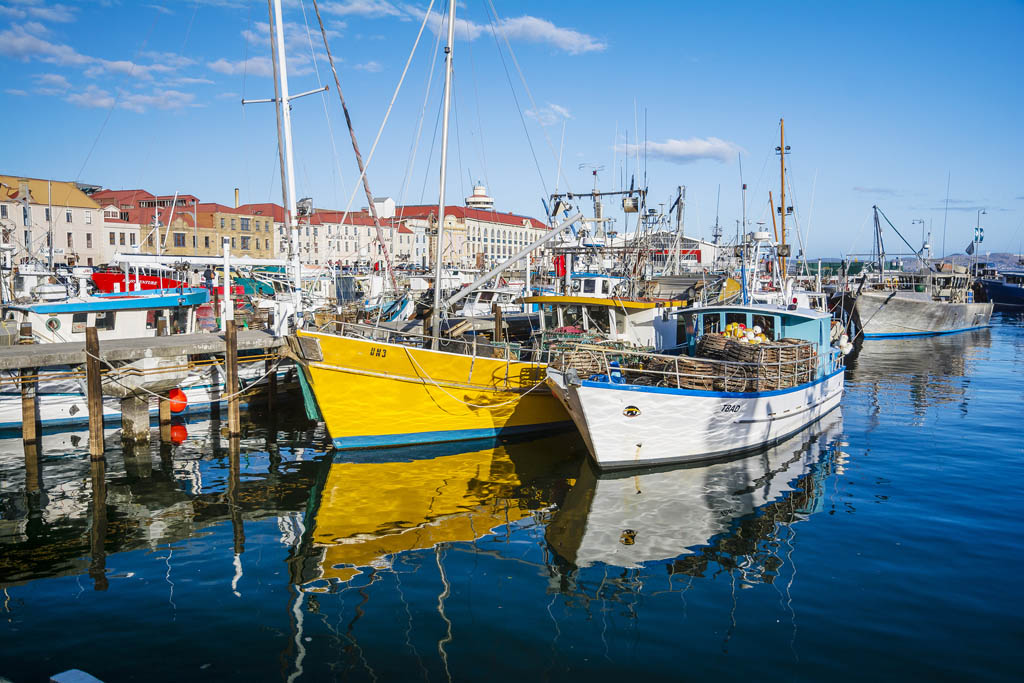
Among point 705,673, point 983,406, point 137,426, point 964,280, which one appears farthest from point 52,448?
point 964,280

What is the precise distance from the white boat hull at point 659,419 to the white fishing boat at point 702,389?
2cm

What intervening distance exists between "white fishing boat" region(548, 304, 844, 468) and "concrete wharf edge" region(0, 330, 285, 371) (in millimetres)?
8088

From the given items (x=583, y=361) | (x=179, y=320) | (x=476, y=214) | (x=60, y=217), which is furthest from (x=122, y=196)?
(x=583, y=361)

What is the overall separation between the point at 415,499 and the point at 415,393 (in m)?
3.85

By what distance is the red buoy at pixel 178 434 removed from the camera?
1894cm

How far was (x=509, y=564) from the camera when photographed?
10.8m

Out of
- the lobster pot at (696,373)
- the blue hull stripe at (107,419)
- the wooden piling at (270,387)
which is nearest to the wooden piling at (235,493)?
the wooden piling at (270,387)

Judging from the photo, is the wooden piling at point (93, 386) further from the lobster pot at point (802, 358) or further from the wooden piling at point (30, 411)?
the lobster pot at point (802, 358)

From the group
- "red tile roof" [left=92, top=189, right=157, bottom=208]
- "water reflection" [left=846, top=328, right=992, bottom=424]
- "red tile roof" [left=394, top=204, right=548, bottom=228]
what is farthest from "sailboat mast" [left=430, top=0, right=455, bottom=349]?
"red tile roof" [left=394, top=204, right=548, bottom=228]

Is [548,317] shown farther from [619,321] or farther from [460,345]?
[460,345]

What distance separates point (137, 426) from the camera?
1827 cm

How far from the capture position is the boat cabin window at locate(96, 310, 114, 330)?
21422 millimetres

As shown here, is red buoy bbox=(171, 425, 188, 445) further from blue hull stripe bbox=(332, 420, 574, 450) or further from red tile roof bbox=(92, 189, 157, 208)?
red tile roof bbox=(92, 189, 157, 208)

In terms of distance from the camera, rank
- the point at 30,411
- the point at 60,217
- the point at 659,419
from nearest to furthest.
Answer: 1. the point at 659,419
2. the point at 30,411
3. the point at 60,217
